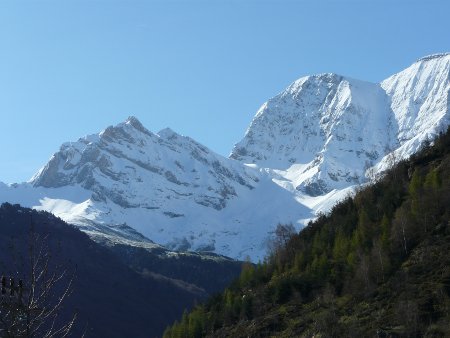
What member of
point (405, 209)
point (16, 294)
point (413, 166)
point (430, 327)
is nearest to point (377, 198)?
point (413, 166)

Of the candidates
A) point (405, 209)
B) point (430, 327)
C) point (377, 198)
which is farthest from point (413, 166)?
point (430, 327)

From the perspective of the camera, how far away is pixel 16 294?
770 inches

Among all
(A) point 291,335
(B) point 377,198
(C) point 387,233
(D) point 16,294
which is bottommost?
(D) point 16,294

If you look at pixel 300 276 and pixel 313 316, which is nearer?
pixel 313 316

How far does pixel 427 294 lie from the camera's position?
69.8 meters

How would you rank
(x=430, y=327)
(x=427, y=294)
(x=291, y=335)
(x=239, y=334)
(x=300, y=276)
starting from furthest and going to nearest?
1. (x=300, y=276)
2. (x=239, y=334)
3. (x=291, y=335)
4. (x=427, y=294)
5. (x=430, y=327)

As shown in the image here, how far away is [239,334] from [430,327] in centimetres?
2767

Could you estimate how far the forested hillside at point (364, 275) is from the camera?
69.5 m

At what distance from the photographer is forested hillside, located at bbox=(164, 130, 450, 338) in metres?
69.5

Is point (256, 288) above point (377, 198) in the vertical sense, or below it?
below

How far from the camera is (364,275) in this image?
79.4 m

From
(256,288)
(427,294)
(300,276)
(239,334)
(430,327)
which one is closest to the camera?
(430,327)

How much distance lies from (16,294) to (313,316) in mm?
61278

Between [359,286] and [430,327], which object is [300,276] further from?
[430,327]
